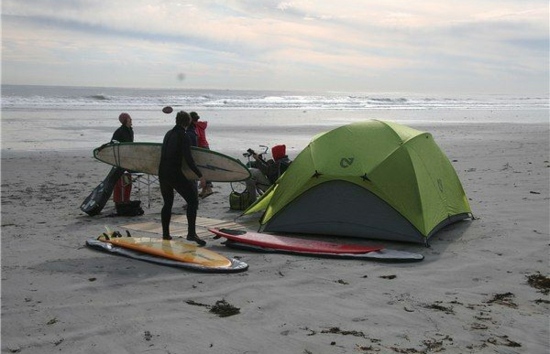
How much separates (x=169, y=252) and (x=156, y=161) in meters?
3.00

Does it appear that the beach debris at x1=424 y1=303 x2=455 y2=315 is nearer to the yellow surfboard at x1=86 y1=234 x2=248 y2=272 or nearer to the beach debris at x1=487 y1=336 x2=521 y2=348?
the beach debris at x1=487 y1=336 x2=521 y2=348

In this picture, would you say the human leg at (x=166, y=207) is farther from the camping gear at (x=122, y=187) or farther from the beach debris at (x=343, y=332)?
the beach debris at (x=343, y=332)

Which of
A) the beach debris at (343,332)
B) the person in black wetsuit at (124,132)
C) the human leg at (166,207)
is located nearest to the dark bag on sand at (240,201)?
the person in black wetsuit at (124,132)

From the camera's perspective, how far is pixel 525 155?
16.3m

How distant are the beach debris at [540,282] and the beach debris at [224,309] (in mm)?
3168

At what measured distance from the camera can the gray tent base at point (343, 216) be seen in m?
7.83

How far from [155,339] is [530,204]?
7.50 m

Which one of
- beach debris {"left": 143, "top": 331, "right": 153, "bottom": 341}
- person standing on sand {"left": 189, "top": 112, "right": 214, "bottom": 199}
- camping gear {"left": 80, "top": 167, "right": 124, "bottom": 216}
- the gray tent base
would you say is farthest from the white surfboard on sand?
beach debris {"left": 143, "top": 331, "right": 153, "bottom": 341}

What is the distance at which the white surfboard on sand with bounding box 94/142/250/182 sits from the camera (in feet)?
30.3

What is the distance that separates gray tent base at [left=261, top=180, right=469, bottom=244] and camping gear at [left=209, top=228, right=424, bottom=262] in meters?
0.30

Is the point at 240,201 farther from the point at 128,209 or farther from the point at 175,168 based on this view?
the point at 175,168

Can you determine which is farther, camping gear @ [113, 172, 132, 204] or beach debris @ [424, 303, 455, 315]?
camping gear @ [113, 172, 132, 204]

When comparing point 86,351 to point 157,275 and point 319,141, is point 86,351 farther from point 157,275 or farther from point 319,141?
point 319,141

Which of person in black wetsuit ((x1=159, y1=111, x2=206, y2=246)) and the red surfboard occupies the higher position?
person in black wetsuit ((x1=159, y1=111, x2=206, y2=246))
